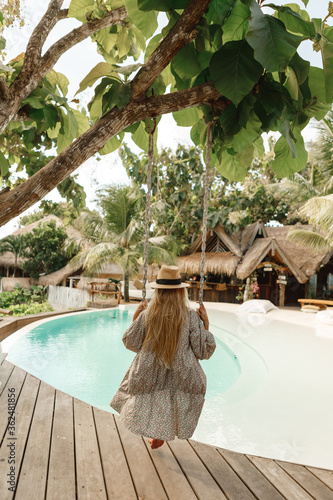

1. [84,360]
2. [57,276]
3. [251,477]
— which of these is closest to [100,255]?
[57,276]

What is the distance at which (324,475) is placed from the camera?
1860mm

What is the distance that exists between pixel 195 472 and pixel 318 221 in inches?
366

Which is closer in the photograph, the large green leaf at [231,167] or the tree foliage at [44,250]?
the large green leaf at [231,167]

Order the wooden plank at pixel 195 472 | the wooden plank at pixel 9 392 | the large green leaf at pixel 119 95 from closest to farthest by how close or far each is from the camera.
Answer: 1. the large green leaf at pixel 119 95
2. the wooden plank at pixel 195 472
3. the wooden plank at pixel 9 392

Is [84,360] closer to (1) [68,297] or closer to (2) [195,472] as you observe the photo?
(2) [195,472]

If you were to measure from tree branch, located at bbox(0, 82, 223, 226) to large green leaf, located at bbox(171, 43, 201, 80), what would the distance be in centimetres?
6

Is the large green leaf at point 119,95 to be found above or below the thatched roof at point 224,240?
below

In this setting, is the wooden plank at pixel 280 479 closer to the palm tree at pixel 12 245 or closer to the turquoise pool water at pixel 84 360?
the turquoise pool water at pixel 84 360

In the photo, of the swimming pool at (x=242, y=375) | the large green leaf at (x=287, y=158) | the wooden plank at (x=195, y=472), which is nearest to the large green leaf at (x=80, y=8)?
the large green leaf at (x=287, y=158)

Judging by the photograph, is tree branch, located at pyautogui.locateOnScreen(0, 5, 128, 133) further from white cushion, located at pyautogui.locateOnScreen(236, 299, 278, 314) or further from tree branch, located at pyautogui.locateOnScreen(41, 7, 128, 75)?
white cushion, located at pyautogui.locateOnScreen(236, 299, 278, 314)

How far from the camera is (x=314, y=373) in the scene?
5.11 metres

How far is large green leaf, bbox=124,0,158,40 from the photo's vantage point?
1194 millimetres

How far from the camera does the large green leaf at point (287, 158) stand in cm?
133

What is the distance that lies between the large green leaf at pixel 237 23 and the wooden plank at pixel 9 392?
2362 mm
